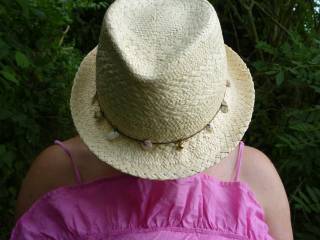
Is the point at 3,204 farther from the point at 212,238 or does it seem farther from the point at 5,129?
the point at 212,238

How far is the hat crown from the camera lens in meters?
1.10

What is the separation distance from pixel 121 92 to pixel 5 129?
0.89 metres

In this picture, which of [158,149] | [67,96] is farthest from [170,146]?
[67,96]

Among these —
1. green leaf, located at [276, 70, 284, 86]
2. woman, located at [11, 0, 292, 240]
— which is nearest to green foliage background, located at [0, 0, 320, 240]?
green leaf, located at [276, 70, 284, 86]

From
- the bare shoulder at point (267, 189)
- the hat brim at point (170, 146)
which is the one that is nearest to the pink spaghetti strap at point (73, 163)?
the hat brim at point (170, 146)

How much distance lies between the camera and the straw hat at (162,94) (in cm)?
110

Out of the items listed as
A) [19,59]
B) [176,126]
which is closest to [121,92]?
[176,126]

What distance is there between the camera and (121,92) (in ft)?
3.71

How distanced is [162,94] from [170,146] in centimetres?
16

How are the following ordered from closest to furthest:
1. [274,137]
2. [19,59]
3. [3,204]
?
[19,59] < [3,204] < [274,137]

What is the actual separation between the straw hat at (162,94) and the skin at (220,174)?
0.52ft

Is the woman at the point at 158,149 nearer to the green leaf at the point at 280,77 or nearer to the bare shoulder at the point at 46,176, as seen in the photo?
the bare shoulder at the point at 46,176

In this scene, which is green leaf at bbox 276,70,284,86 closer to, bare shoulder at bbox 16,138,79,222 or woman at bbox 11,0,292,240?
woman at bbox 11,0,292,240

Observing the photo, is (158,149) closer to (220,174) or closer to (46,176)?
(220,174)
